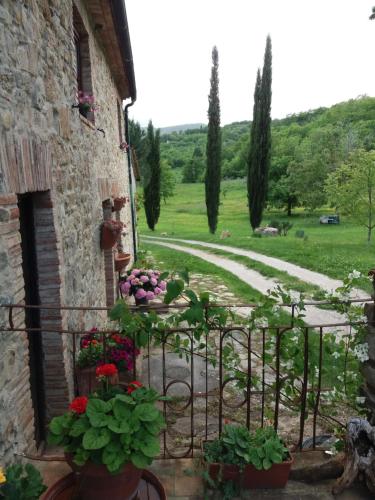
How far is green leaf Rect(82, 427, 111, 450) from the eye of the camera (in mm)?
2021

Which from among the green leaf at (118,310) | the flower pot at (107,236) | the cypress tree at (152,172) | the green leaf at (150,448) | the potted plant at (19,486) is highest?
the cypress tree at (152,172)

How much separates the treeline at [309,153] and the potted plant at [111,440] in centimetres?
2738

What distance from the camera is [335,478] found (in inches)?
110

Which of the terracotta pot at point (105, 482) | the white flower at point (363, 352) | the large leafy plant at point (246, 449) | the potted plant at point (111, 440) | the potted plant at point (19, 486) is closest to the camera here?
the potted plant at point (19, 486)

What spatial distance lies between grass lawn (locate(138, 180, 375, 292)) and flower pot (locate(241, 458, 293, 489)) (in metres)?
1.47

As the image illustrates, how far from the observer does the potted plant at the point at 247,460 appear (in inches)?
102

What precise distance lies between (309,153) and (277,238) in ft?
52.8

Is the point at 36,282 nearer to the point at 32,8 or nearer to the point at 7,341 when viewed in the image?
the point at 7,341

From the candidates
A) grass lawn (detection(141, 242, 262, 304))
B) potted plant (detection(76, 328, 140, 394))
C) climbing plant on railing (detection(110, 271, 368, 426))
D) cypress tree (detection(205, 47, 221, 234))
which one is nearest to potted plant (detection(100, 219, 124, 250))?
potted plant (detection(76, 328, 140, 394))

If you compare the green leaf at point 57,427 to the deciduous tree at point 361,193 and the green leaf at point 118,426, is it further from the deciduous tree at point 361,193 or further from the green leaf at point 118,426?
the deciduous tree at point 361,193

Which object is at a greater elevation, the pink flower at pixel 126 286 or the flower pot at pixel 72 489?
the pink flower at pixel 126 286

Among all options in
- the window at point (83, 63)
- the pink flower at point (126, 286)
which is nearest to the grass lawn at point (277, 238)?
the pink flower at point (126, 286)

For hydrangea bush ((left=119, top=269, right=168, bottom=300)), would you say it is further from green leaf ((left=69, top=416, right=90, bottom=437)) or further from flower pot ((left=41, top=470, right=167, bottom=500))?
green leaf ((left=69, top=416, right=90, bottom=437))

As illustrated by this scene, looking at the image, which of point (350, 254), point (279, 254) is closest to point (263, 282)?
point (279, 254)
